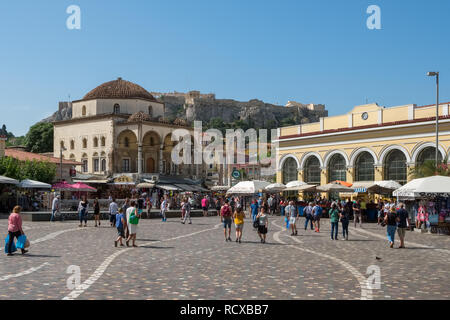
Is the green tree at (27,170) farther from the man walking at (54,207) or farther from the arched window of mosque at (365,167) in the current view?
the arched window of mosque at (365,167)

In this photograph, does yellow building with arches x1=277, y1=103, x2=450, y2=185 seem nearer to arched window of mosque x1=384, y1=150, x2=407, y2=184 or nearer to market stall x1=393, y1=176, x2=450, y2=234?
arched window of mosque x1=384, y1=150, x2=407, y2=184

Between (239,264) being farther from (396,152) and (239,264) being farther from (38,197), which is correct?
(38,197)

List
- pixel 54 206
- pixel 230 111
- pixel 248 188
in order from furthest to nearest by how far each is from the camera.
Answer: pixel 230 111 → pixel 248 188 → pixel 54 206

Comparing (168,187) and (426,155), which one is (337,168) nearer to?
(426,155)

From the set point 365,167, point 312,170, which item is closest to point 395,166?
point 365,167

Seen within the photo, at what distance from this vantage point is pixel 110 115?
61094 millimetres

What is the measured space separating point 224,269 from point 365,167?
29.9 meters

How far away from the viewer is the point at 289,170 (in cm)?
4688

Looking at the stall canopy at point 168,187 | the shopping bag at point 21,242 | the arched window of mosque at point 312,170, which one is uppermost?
the arched window of mosque at point 312,170

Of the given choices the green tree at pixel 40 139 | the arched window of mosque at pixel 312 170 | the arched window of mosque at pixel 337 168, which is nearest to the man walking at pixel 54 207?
the arched window of mosque at pixel 337 168

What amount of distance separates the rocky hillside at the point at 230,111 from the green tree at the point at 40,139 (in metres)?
82.9

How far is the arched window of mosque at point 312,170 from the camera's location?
43906mm

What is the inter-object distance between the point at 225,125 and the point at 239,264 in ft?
525
